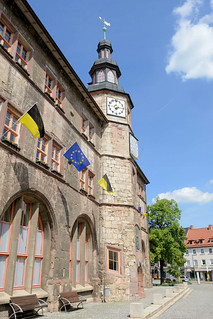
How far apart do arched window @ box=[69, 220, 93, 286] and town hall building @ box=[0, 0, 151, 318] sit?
0.05m

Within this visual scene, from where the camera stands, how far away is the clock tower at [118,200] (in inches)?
631

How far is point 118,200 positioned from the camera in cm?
1797

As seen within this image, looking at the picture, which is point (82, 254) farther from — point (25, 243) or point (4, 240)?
point (4, 240)

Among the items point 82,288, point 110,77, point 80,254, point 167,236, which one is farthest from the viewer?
point 167,236

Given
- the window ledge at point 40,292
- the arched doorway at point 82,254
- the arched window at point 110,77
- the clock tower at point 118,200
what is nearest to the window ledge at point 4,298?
the window ledge at point 40,292

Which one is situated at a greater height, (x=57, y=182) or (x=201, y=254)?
(x=57, y=182)

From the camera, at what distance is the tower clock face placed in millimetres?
20609

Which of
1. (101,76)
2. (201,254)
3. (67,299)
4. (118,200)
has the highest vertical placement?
(101,76)

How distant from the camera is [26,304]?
29.7ft

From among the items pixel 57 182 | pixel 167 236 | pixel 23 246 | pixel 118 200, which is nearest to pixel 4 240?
pixel 23 246

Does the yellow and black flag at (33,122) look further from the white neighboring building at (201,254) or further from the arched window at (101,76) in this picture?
the white neighboring building at (201,254)

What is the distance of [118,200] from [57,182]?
632 cm

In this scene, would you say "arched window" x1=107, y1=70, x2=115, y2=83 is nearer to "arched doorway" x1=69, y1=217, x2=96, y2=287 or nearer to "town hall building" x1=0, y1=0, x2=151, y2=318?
"town hall building" x1=0, y1=0, x2=151, y2=318

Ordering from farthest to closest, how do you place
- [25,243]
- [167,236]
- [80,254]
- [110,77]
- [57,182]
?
[167,236], [110,77], [80,254], [57,182], [25,243]
